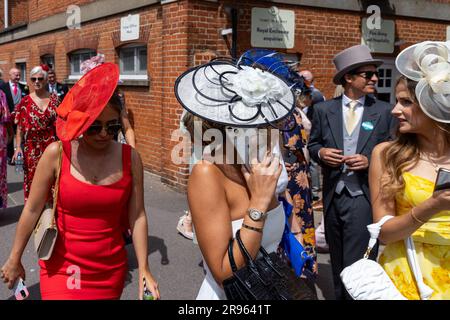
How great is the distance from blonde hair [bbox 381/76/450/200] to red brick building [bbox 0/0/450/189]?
18.3ft

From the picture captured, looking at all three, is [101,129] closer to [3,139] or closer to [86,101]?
[86,101]

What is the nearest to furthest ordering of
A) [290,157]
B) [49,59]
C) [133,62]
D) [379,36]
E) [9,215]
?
1. [290,157]
2. [9,215]
3. [133,62]
4. [379,36]
5. [49,59]

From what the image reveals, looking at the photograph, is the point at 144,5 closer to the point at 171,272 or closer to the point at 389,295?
the point at 171,272

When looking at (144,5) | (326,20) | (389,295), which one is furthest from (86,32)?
(389,295)

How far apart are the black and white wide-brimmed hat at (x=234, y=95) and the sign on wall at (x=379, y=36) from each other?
8.70 metres

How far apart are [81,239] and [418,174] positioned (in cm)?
176

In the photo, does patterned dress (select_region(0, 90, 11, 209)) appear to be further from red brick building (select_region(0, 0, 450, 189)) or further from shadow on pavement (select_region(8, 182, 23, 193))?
red brick building (select_region(0, 0, 450, 189))

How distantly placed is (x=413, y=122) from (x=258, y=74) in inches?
32.3

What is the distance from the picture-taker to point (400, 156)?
246 cm

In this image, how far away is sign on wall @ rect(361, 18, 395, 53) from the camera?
10.2 metres

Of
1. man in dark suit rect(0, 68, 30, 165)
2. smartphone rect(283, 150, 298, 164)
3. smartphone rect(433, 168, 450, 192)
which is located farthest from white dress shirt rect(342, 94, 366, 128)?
man in dark suit rect(0, 68, 30, 165)

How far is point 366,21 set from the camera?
33.4ft

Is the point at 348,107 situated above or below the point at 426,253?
above

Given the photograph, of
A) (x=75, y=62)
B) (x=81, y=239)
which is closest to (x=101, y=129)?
(x=81, y=239)
